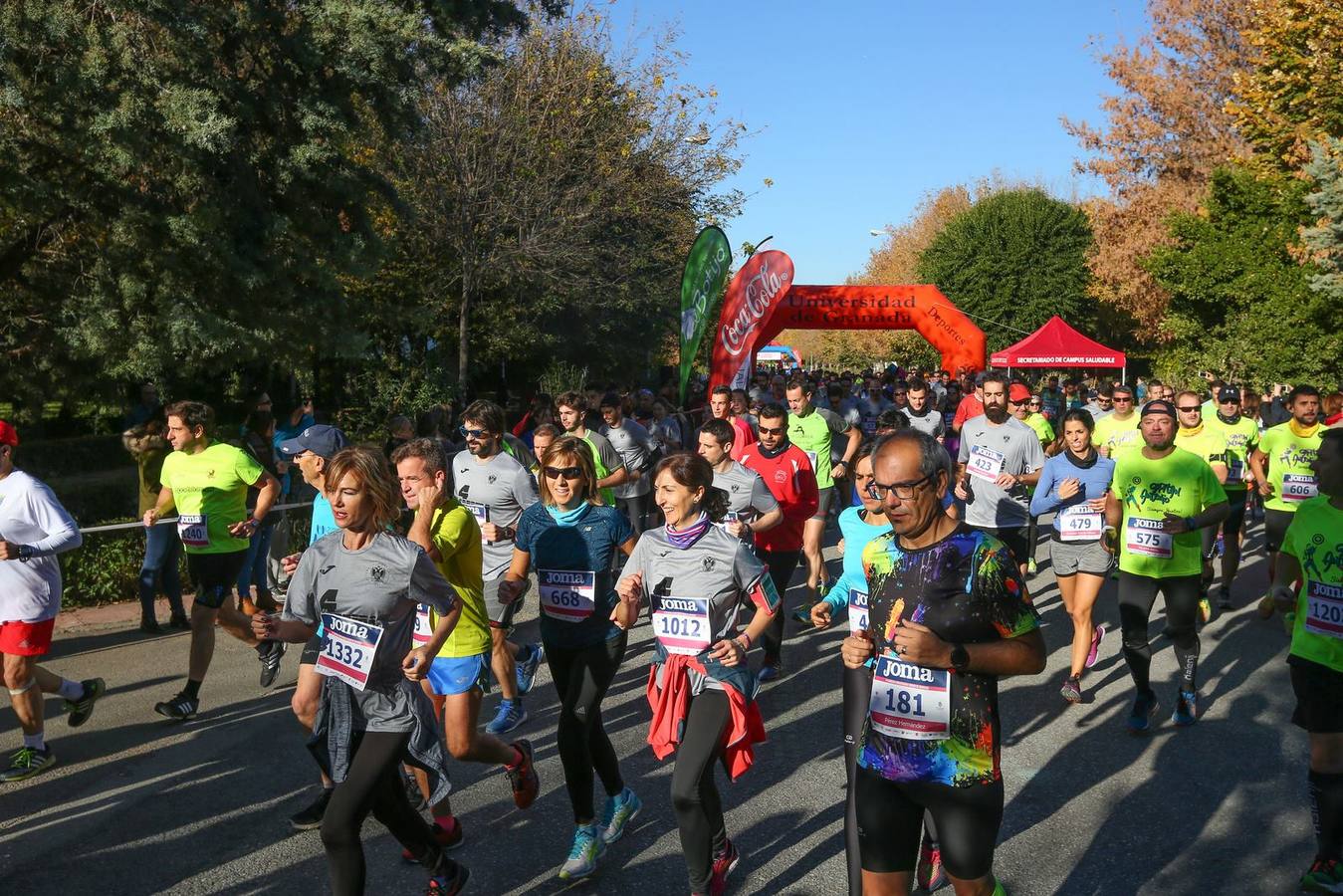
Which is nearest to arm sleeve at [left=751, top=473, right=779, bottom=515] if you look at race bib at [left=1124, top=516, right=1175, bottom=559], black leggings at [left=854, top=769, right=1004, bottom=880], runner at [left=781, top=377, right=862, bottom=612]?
race bib at [left=1124, top=516, right=1175, bottom=559]

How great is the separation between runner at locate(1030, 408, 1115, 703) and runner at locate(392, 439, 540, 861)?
374 cm

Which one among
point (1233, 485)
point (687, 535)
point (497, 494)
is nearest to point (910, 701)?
point (687, 535)

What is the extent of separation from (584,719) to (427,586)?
3.30 ft

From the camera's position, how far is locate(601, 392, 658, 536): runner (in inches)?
422

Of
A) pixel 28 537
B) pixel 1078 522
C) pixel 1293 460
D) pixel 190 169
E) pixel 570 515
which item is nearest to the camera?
pixel 570 515

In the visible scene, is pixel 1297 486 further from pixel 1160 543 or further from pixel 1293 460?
pixel 1160 543

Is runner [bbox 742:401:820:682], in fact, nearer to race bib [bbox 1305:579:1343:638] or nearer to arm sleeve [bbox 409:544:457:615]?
race bib [bbox 1305:579:1343:638]

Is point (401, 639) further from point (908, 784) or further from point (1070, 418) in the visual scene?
point (1070, 418)

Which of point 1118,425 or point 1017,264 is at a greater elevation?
point 1017,264

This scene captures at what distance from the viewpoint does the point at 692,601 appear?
14.3 ft

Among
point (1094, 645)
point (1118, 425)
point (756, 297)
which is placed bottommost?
point (1094, 645)

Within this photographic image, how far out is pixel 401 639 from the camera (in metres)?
4.05

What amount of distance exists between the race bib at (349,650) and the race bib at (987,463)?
5.73 m

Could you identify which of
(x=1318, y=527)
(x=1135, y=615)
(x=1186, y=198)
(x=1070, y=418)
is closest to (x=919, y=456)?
(x=1318, y=527)
